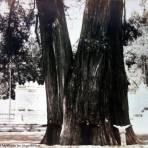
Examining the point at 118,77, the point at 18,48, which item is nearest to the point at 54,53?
the point at 18,48

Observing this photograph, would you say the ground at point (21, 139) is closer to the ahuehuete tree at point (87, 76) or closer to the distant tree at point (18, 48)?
the ahuehuete tree at point (87, 76)

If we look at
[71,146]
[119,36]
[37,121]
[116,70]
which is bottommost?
[71,146]

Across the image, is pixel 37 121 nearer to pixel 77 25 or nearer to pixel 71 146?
pixel 71 146

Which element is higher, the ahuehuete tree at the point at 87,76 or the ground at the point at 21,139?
the ahuehuete tree at the point at 87,76

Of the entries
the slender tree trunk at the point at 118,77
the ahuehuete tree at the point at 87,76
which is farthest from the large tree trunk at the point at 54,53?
the slender tree trunk at the point at 118,77

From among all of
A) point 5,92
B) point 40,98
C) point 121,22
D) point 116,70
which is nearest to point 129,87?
point 116,70

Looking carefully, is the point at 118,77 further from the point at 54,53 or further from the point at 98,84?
the point at 54,53

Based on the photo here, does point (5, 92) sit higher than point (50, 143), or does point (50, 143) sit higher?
point (5, 92)

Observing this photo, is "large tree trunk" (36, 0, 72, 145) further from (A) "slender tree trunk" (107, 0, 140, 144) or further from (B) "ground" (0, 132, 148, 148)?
(A) "slender tree trunk" (107, 0, 140, 144)
